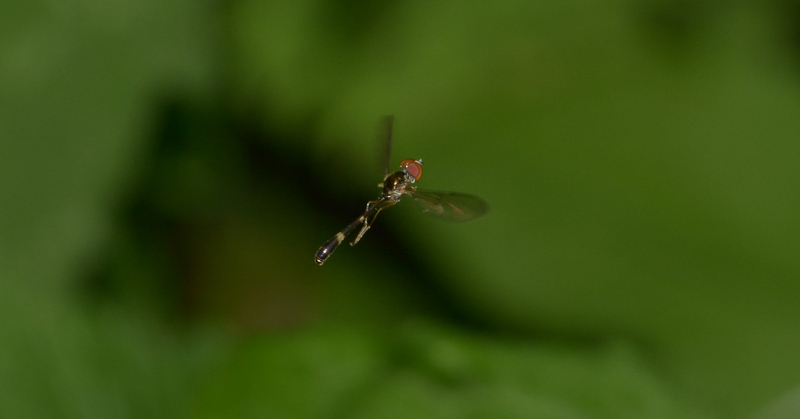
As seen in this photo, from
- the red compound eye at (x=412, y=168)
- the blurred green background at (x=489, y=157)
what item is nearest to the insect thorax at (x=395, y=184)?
the red compound eye at (x=412, y=168)

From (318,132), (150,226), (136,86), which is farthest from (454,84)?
(150,226)

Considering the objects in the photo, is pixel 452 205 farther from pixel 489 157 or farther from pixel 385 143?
pixel 489 157

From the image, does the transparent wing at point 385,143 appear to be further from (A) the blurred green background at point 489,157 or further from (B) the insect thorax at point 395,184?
(A) the blurred green background at point 489,157

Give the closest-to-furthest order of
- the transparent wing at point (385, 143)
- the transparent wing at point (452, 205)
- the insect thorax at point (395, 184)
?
the transparent wing at point (452, 205) < the transparent wing at point (385, 143) < the insect thorax at point (395, 184)

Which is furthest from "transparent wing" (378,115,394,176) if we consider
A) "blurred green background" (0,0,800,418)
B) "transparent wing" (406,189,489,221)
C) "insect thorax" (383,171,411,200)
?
"blurred green background" (0,0,800,418)

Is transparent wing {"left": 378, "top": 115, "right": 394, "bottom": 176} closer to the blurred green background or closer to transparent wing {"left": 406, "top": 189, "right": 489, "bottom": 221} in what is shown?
transparent wing {"left": 406, "top": 189, "right": 489, "bottom": 221}

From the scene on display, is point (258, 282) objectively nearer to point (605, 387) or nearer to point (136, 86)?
point (136, 86)
